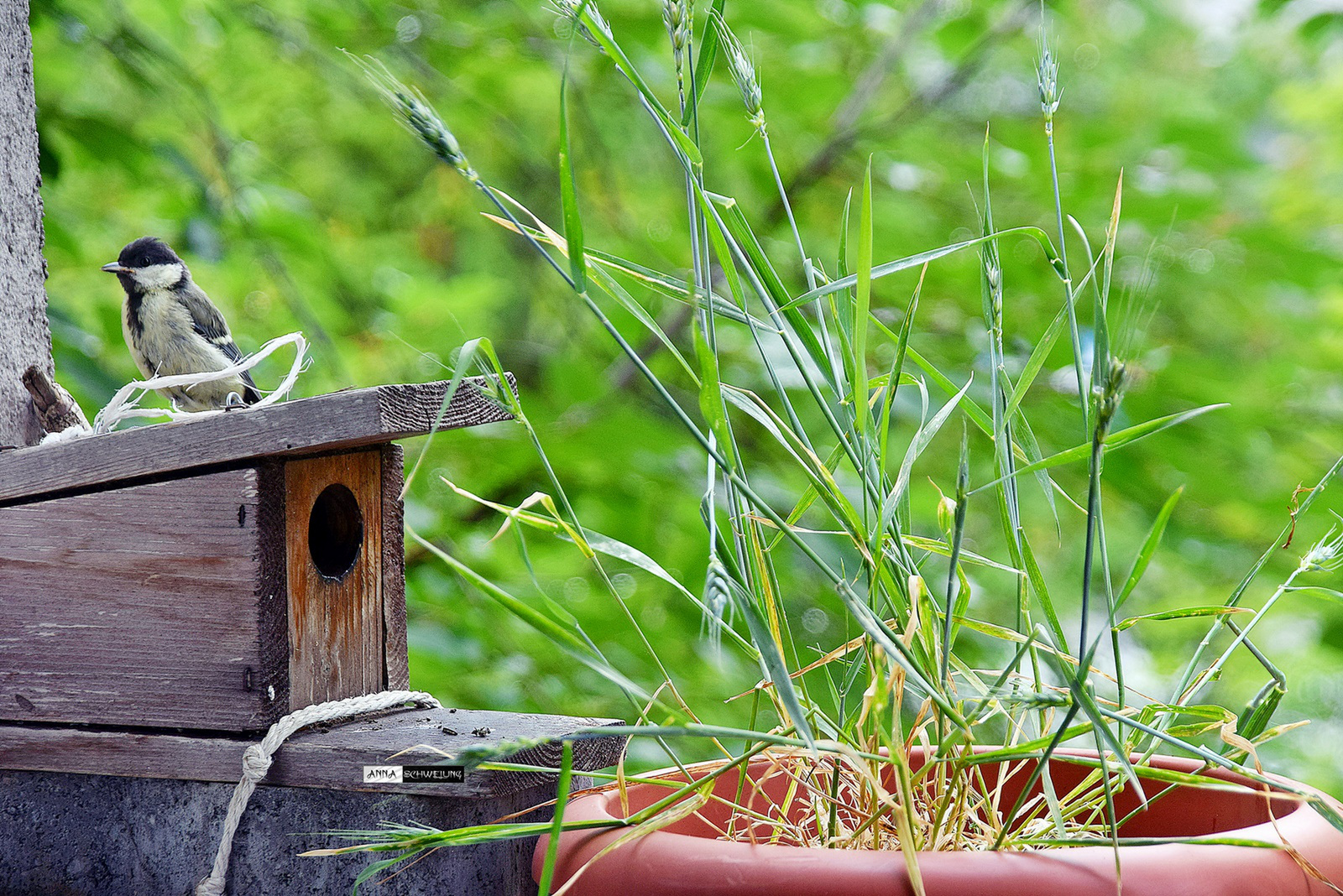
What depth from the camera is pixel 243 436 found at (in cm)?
77

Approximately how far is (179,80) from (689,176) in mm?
1427

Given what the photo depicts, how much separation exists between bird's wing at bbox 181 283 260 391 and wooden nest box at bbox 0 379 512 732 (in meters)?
0.42

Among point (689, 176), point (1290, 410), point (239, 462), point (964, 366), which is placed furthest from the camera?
point (1290, 410)

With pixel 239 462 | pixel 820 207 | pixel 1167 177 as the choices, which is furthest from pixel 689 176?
pixel 820 207

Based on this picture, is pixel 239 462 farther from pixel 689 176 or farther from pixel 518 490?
pixel 518 490

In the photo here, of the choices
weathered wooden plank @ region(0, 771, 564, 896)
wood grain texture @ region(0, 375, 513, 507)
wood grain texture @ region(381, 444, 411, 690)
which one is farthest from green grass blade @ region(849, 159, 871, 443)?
wood grain texture @ region(381, 444, 411, 690)

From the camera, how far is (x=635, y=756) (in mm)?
1420

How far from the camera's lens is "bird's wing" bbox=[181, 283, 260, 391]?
1.28 metres

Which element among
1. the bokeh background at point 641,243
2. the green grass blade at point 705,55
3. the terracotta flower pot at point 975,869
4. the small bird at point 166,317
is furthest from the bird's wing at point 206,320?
the terracotta flower pot at point 975,869

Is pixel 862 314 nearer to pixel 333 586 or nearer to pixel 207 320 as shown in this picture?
pixel 333 586

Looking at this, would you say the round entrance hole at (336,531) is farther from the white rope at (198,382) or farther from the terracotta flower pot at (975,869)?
the terracotta flower pot at (975,869)

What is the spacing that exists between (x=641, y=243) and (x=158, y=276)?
2.68ft

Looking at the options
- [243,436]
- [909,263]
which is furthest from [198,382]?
[909,263]

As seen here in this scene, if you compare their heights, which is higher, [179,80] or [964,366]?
[179,80]
